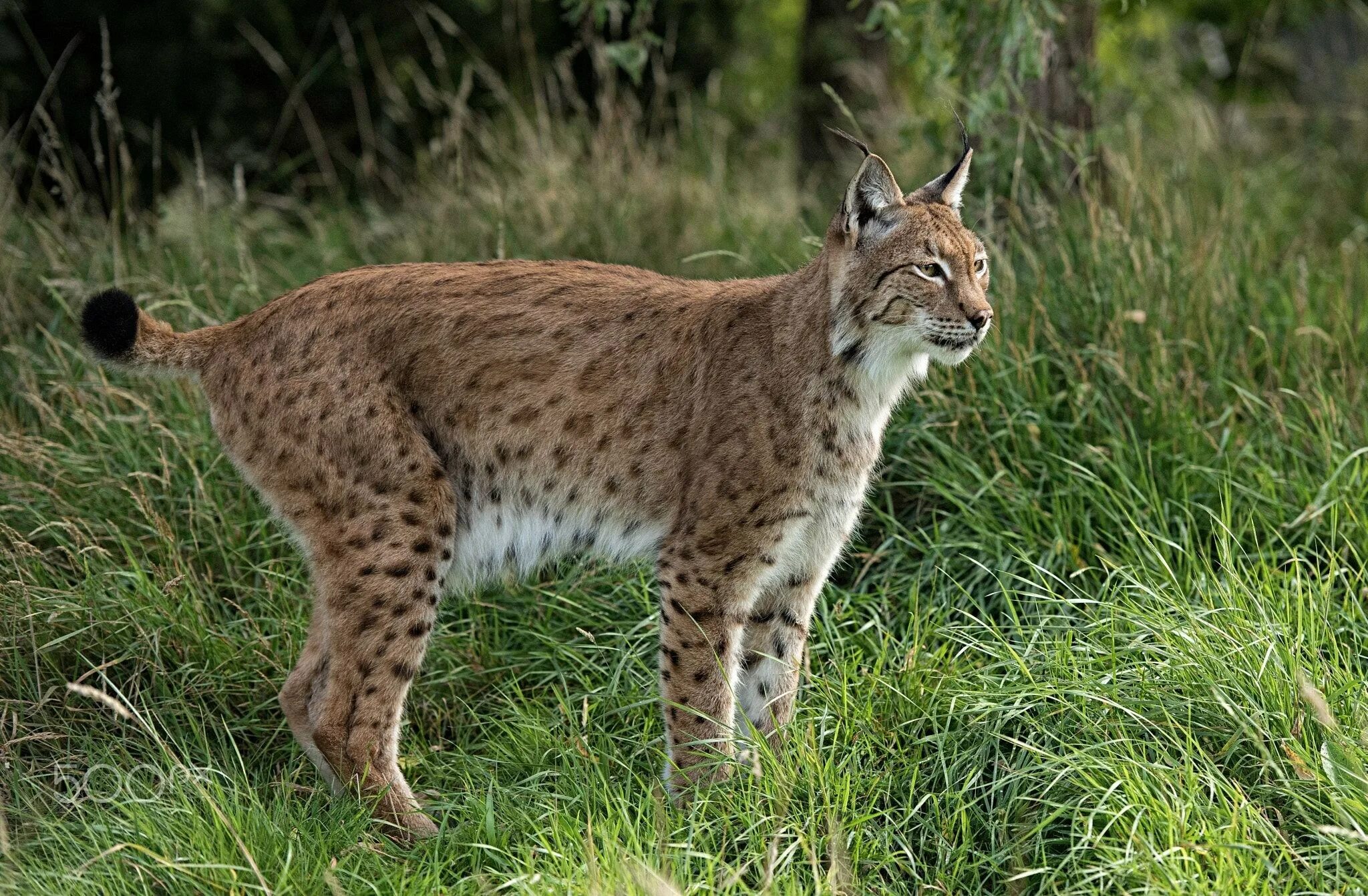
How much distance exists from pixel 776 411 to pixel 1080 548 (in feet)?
4.08

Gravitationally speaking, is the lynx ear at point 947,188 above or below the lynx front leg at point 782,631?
above

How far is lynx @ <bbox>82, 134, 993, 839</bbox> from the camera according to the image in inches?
160

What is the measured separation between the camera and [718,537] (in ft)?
13.3

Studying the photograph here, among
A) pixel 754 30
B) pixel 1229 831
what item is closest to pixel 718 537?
pixel 1229 831

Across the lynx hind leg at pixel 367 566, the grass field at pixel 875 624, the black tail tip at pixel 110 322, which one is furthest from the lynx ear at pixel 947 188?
the black tail tip at pixel 110 322

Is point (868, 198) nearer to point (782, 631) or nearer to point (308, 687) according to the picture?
point (782, 631)

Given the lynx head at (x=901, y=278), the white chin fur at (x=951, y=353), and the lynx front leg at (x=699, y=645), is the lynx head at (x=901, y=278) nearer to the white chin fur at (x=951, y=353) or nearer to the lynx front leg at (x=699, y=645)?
the white chin fur at (x=951, y=353)

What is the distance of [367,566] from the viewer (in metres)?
4.11

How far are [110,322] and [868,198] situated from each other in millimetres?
2188

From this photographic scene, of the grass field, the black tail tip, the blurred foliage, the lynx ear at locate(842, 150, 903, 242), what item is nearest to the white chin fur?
the lynx ear at locate(842, 150, 903, 242)

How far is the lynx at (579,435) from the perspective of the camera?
13.3ft

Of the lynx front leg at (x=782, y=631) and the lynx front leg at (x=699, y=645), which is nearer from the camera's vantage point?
the lynx front leg at (x=699, y=645)

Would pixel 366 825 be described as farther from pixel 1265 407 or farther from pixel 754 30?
pixel 754 30

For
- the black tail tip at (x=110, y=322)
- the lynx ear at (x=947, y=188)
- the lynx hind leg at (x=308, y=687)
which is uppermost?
the lynx ear at (x=947, y=188)
